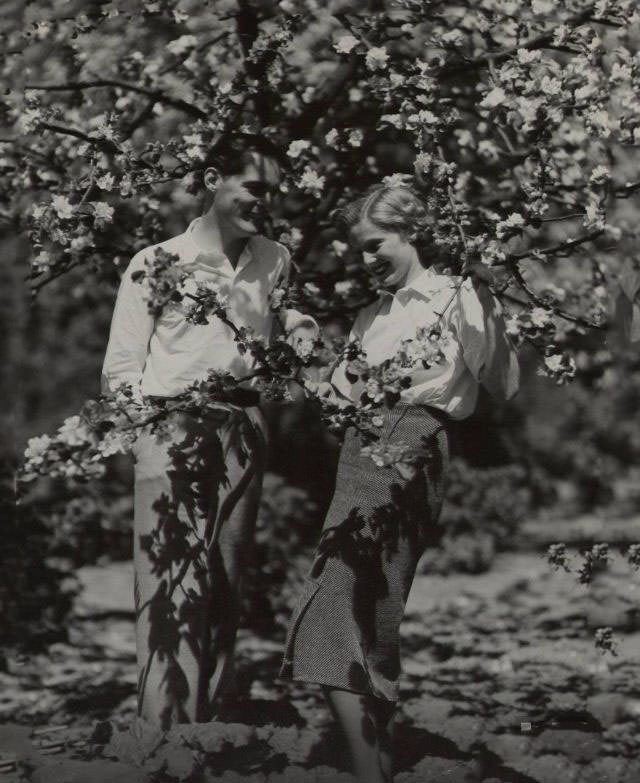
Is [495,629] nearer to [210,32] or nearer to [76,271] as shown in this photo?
[76,271]

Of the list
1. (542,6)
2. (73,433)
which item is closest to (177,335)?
(73,433)

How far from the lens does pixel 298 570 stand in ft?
21.7

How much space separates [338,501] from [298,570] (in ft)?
10.7

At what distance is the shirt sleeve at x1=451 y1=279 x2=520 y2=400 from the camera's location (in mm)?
3367

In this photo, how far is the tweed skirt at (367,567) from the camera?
10.9ft

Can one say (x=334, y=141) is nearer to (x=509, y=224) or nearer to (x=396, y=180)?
(x=396, y=180)

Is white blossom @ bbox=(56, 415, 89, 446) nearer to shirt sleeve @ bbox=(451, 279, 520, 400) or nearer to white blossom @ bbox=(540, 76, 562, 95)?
shirt sleeve @ bbox=(451, 279, 520, 400)

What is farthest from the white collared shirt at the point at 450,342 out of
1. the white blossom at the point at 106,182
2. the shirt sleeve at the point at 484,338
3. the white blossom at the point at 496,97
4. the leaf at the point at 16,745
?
the leaf at the point at 16,745

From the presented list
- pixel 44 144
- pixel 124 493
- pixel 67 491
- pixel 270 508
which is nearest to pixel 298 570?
pixel 270 508

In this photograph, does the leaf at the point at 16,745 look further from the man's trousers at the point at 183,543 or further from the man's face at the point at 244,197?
the man's face at the point at 244,197

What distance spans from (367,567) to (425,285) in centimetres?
79

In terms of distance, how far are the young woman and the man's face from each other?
0.34 meters

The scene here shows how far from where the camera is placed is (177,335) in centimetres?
362

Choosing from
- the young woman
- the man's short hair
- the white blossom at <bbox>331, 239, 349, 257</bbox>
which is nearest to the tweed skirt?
the young woman
